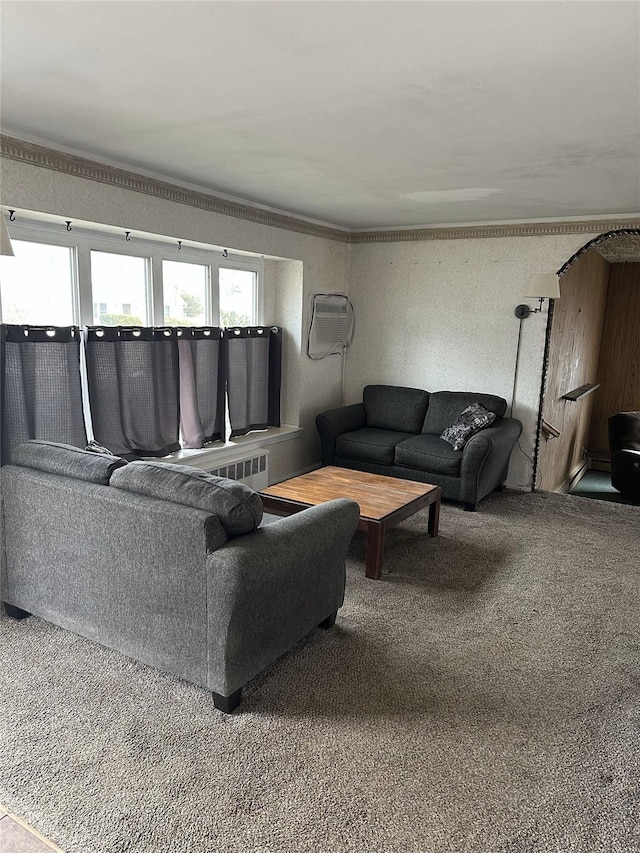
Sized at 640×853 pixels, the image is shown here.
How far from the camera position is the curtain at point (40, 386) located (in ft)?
10.8

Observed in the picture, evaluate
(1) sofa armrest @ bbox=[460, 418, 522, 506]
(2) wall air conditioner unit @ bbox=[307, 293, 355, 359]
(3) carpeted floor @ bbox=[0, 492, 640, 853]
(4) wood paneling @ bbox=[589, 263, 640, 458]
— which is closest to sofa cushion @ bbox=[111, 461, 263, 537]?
Answer: (3) carpeted floor @ bbox=[0, 492, 640, 853]

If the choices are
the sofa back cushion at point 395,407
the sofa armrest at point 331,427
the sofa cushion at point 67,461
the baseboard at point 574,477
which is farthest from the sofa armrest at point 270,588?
the baseboard at point 574,477

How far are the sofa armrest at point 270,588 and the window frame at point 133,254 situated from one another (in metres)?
2.04

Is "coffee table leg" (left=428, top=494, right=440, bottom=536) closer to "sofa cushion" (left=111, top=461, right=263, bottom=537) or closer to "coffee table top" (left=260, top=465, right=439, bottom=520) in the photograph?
"coffee table top" (left=260, top=465, right=439, bottom=520)

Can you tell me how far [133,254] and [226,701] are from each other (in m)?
2.96

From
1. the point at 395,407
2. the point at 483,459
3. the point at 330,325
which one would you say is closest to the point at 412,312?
the point at 330,325

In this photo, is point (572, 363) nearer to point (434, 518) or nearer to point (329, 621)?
point (434, 518)

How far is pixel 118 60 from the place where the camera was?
2.13m

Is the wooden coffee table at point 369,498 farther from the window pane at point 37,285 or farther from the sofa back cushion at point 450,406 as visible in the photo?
the window pane at point 37,285

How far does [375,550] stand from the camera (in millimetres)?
3553

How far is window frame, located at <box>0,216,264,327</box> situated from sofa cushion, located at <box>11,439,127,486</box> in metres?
0.87

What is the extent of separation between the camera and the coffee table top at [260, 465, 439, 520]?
12.4ft

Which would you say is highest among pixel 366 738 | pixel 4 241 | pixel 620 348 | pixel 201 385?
pixel 4 241

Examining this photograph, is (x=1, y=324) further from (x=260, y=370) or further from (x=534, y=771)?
(x=534, y=771)
